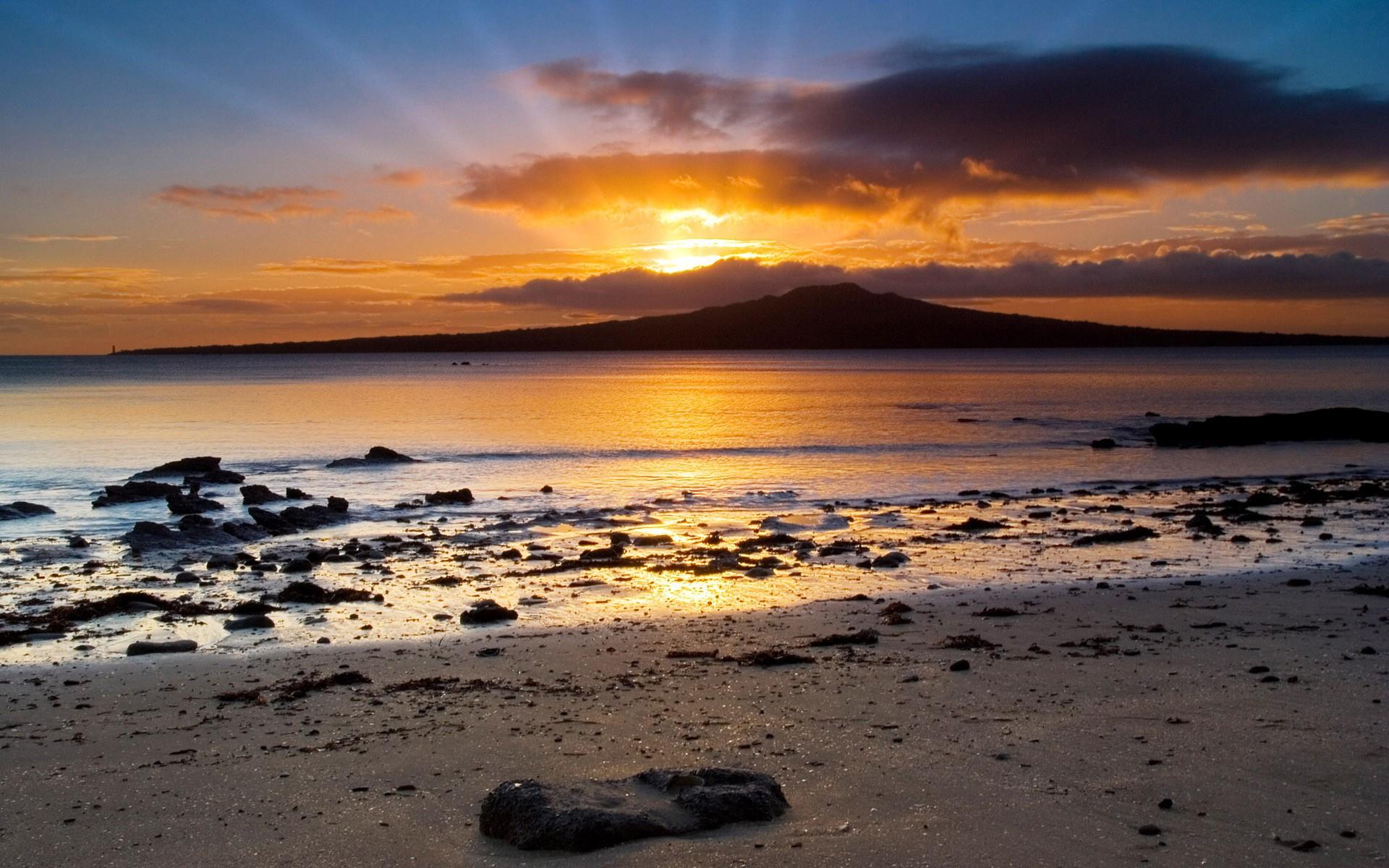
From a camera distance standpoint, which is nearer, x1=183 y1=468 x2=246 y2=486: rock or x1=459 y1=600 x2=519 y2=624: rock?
x1=459 y1=600 x2=519 y2=624: rock

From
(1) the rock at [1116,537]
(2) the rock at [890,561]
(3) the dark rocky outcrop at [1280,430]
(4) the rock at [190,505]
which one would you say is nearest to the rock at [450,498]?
(4) the rock at [190,505]

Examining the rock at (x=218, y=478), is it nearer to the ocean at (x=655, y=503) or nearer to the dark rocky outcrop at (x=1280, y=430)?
the ocean at (x=655, y=503)

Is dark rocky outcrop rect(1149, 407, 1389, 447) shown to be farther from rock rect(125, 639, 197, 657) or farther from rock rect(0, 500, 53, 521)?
rock rect(125, 639, 197, 657)

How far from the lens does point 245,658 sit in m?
10.5

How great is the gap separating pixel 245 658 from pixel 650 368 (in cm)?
17227

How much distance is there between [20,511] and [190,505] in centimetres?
352

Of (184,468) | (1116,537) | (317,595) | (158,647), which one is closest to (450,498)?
(184,468)

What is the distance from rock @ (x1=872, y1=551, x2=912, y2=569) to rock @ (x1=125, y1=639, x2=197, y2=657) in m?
9.73

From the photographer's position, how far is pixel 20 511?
2305 cm

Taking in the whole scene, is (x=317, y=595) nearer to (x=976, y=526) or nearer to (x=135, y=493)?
(x=976, y=526)

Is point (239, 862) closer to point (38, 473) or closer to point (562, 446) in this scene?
point (38, 473)

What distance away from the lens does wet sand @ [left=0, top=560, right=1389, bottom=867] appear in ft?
19.1

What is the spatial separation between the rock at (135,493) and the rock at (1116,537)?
2158 cm

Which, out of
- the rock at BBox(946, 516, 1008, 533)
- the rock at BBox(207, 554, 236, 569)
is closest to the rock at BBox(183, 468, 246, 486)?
the rock at BBox(207, 554, 236, 569)
